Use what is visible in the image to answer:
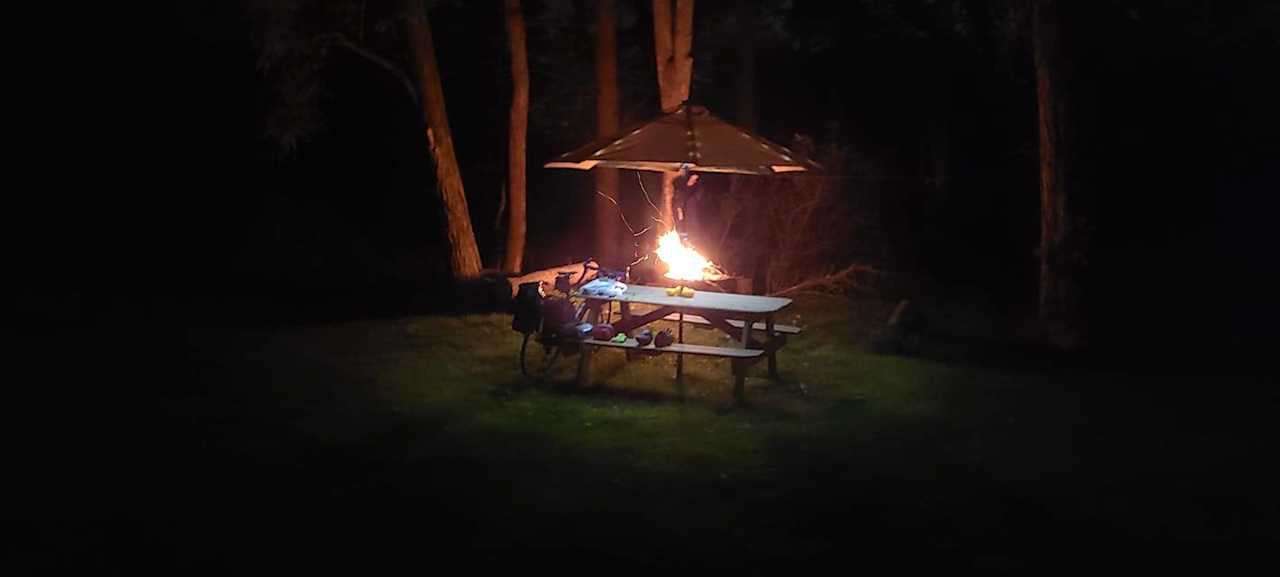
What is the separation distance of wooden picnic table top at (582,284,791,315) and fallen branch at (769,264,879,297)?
4214mm

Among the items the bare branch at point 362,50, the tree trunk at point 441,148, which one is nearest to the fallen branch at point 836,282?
the tree trunk at point 441,148

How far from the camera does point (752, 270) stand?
45.0 ft

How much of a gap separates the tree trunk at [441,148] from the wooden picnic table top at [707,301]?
16.7 feet

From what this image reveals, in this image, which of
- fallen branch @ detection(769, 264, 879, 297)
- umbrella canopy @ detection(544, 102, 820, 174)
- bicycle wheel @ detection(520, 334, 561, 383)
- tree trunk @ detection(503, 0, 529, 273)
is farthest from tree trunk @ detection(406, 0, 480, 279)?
bicycle wheel @ detection(520, 334, 561, 383)

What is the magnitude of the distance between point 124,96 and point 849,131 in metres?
12.1

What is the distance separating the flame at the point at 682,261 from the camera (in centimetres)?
1056

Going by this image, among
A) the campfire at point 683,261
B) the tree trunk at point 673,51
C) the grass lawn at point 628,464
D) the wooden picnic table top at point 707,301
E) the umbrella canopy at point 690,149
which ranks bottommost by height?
the grass lawn at point 628,464

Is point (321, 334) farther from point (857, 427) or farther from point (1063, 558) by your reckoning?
point (1063, 558)

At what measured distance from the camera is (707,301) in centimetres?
899

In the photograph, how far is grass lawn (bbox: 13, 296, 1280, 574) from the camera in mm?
5250

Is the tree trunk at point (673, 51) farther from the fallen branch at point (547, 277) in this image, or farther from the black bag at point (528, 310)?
the black bag at point (528, 310)

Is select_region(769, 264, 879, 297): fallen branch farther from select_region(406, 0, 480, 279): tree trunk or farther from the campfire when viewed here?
select_region(406, 0, 480, 279): tree trunk

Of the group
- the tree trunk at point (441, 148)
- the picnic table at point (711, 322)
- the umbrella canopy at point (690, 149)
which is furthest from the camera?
the tree trunk at point (441, 148)

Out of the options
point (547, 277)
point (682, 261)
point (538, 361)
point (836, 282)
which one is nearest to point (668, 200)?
point (547, 277)
